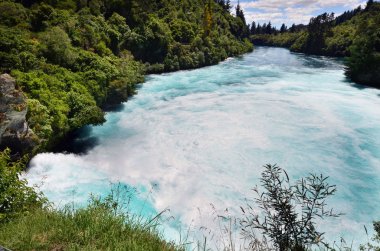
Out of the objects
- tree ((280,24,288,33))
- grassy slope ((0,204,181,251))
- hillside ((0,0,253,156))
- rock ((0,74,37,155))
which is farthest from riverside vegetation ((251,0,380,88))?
grassy slope ((0,204,181,251))

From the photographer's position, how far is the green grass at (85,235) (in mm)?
5863

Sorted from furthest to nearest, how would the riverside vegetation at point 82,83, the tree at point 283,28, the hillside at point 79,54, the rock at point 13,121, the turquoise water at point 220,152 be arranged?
the tree at point 283,28, the hillside at point 79,54, the turquoise water at point 220,152, the rock at point 13,121, the riverside vegetation at point 82,83

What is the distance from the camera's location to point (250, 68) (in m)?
67.1

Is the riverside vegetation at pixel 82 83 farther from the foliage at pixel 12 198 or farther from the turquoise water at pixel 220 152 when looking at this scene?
the turquoise water at pixel 220 152

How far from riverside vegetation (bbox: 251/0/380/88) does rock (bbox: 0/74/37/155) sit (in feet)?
163

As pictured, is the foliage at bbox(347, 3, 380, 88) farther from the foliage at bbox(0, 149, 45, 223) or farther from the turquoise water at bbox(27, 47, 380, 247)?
the foliage at bbox(0, 149, 45, 223)

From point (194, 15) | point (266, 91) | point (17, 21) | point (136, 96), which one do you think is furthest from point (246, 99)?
point (194, 15)

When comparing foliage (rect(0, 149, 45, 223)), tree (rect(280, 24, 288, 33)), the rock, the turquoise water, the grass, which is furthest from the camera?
tree (rect(280, 24, 288, 33))

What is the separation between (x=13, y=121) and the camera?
56.5 ft

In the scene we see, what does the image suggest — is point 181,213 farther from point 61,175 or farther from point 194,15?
point 194,15

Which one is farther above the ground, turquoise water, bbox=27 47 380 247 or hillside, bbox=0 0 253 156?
hillside, bbox=0 0 253 156

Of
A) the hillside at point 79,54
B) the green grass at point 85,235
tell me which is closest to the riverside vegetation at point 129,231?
the green grass at point 85,235

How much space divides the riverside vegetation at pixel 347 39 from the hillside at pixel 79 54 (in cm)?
3001

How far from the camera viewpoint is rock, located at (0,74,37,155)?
55.9 feet
